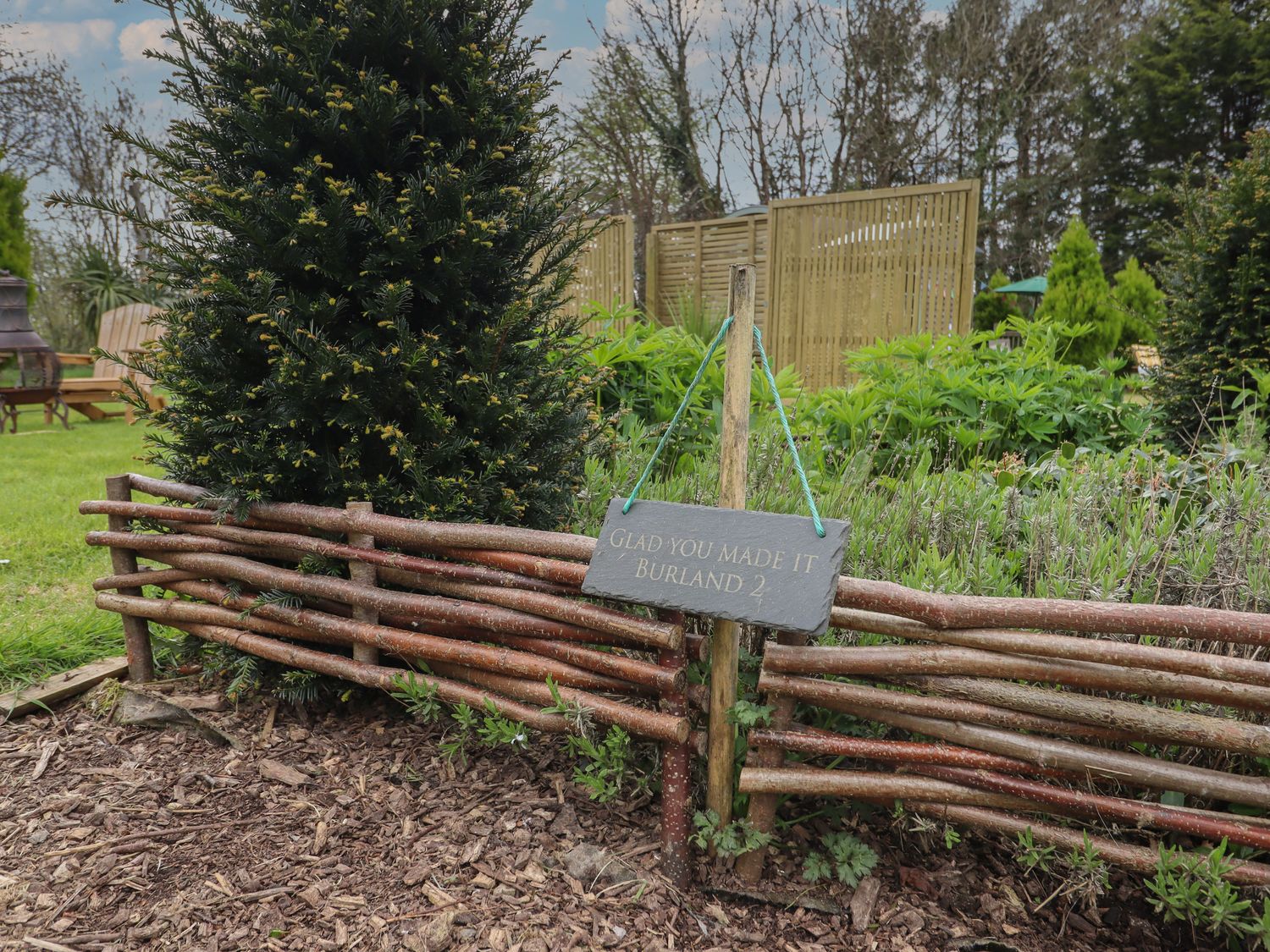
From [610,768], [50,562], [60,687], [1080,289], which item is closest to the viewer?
[610,768]

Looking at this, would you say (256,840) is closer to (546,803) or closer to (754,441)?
(546,803)

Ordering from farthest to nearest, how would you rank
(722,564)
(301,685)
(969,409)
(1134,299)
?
(1134,299)
(969,409)
(301,685)
(722,564)

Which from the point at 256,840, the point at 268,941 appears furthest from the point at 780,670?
the point at 256,840

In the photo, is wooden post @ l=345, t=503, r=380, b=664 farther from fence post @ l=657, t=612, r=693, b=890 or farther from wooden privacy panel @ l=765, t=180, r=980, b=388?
wooden privacy panel @ l=765, t=180, r=980, b=388

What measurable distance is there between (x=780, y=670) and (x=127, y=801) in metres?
1.89

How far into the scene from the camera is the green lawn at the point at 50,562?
3129mm

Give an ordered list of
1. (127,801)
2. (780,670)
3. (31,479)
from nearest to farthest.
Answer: (780,670)
(127,801)
(31,479)

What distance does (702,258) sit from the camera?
33.4ft

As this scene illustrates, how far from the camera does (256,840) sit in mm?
2078

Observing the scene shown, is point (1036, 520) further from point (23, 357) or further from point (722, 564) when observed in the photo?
point (23, 357)

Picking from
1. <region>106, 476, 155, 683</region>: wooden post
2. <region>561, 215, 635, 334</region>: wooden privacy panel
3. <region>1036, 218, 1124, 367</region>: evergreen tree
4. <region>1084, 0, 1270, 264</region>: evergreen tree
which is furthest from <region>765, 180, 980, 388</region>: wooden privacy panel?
<region>1084, 0, 1270, 264</region>: evergreen tree

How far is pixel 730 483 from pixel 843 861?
928 mm

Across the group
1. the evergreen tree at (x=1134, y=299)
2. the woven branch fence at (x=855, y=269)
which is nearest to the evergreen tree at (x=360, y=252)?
the woven branch fence at (x=855, y=269)

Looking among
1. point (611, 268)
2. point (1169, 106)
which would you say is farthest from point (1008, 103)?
point (611, 268)
